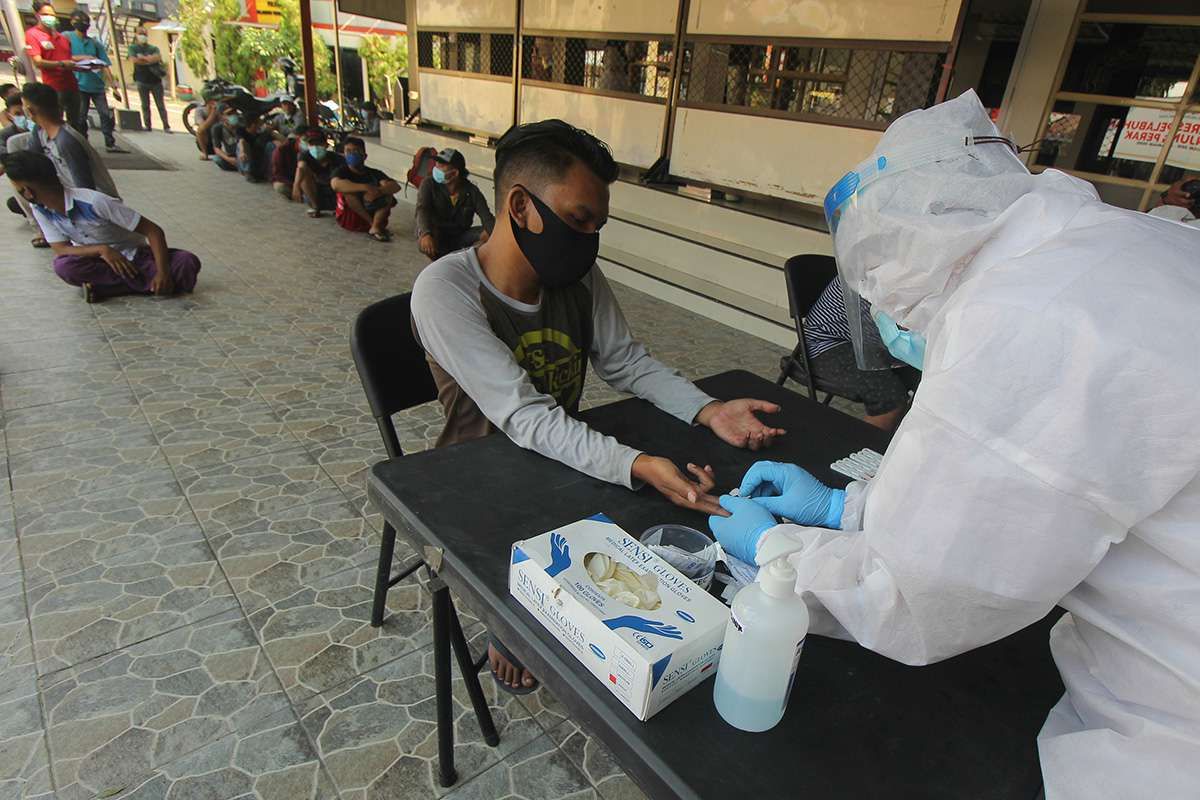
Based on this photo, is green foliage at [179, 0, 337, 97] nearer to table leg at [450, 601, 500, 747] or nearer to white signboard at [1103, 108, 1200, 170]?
white signboard at [1103, 108, 1200, 170]

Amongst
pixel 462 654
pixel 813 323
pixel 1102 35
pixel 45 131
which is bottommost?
pixel 462 654

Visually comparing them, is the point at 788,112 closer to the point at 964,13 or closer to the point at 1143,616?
the point at 964,13

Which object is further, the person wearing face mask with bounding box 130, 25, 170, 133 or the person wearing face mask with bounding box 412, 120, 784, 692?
the person wearing face mask with bounding box 130, 25, 170, 133

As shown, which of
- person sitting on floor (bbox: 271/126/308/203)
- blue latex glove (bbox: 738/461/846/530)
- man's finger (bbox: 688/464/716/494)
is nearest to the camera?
blue latex glove (bbox: 738/461/846/530)

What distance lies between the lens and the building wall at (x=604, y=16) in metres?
5.50

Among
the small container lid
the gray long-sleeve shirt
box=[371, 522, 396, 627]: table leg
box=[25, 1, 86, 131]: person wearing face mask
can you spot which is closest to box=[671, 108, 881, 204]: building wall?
the gray long-sleeve shirt

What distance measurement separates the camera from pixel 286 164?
7.95 metres

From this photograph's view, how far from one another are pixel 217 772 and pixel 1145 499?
171 centimetres

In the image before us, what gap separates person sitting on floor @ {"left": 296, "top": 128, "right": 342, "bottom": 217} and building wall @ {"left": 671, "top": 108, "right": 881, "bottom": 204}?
395 cm

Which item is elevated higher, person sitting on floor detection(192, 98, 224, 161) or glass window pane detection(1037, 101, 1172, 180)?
glass window pane detection(1037, 101, 1172, 180)

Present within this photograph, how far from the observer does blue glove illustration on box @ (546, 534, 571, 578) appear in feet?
2.75

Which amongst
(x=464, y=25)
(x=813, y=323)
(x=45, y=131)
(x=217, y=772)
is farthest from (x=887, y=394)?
(x=464, y=25)

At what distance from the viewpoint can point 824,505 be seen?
113cm

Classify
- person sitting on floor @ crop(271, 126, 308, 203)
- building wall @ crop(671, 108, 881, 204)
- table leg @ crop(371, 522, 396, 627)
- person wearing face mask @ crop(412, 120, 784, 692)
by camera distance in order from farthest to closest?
person sitting on floor @ crop(271, 126, 308, 203) < building wall @ crop(671, 108, 881, 204) < table leg @ crop(371, 522, 396, 627) < person wearing face mask @ crop(412, 120, 784, 692)
